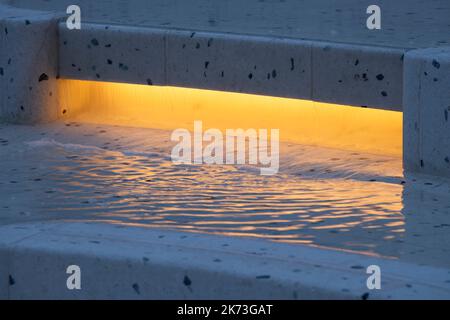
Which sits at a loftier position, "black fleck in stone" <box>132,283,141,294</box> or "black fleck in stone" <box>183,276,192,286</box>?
"black fleck in stone" <box>183,276,192,286</box>

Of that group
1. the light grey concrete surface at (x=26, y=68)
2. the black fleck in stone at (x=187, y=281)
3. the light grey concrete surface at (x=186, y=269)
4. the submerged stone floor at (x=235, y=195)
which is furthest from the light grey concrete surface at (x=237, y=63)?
the black fleck in stone at (x=187, y=281)

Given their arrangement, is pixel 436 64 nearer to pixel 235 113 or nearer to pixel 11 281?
pixel 235 113

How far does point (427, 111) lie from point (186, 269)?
162 centimetres

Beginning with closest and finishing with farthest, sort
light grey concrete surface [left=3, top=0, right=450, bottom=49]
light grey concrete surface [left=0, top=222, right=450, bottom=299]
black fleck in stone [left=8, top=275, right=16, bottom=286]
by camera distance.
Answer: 1. light grey concrete surface [left=0, top=222, right=450, bottom=299]
2. black fleck in stone [left=8, top=275, right=16, bottom=286]
3. light grey concrete surface [left=3, top=0, right=450, bottom=49]

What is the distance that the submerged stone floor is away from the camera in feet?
11.8

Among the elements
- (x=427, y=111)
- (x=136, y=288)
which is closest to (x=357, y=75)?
(x=427, y=111)

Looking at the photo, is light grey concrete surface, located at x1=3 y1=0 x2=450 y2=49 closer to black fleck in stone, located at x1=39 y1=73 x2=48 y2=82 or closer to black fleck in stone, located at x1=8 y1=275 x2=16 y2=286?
black fleck in stone, located at x1=39 y1=73 x2=48 y2=82

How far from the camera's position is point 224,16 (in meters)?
5.81

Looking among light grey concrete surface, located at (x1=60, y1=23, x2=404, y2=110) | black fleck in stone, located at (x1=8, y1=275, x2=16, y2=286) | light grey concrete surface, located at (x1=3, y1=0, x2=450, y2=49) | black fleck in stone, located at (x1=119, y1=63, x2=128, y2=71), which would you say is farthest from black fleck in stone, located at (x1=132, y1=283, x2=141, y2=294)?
black fleck in stone, located at (x1=119, y1=63, x2=128, y2=71)

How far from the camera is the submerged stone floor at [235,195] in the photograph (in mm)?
3602

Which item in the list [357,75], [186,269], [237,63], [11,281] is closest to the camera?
[186,269]

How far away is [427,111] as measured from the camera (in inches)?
168

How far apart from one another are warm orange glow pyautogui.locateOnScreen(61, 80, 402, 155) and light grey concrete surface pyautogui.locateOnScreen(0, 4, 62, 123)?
15cm

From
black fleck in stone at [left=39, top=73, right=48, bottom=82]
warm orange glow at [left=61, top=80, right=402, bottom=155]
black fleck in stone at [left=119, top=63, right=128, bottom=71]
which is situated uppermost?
black fleck in stone at [left=119, top=63, right=128, bottom=71]
